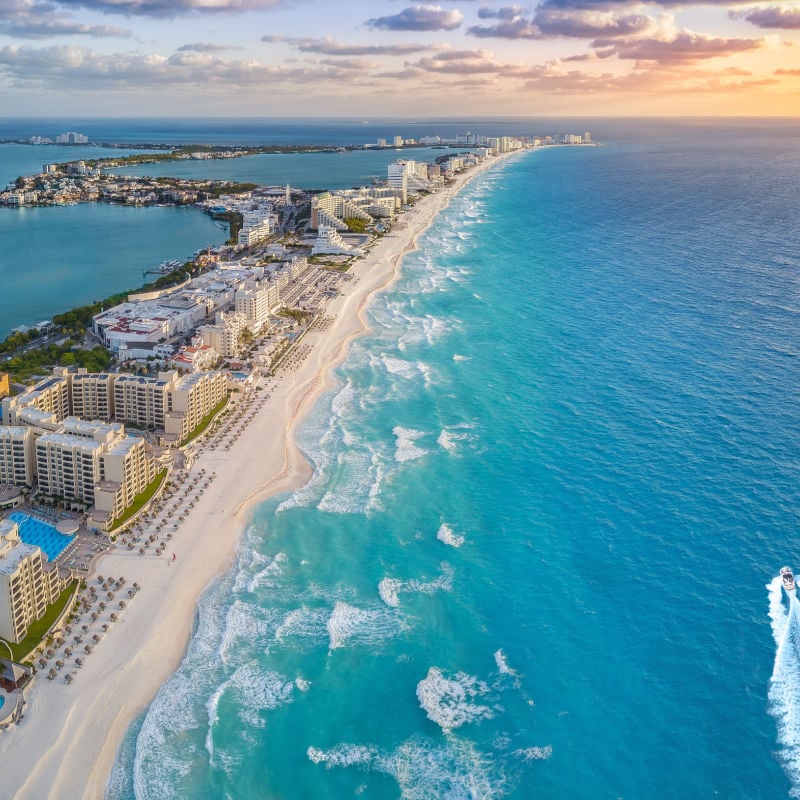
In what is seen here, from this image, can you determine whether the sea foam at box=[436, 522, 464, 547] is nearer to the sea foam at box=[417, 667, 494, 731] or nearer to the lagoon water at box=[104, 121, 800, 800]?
the lagoon water at box=[104, 121, 800, 800]

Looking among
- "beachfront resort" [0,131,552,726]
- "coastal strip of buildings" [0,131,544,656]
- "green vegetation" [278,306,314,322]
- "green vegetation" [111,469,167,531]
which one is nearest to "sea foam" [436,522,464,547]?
"beachfront resort" [0,131,552,726]

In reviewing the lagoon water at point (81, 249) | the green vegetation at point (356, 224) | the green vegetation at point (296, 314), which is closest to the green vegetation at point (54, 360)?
the lagoon water at point (81, 249)

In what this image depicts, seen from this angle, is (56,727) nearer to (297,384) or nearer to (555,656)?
(555,656)

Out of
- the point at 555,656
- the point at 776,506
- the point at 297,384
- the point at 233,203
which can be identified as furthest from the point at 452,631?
the point at 233,203

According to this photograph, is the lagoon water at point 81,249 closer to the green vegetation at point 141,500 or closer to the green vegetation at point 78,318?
A: the green vegetation at point 78,318

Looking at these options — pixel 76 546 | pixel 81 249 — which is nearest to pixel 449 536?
pixel 76 546
